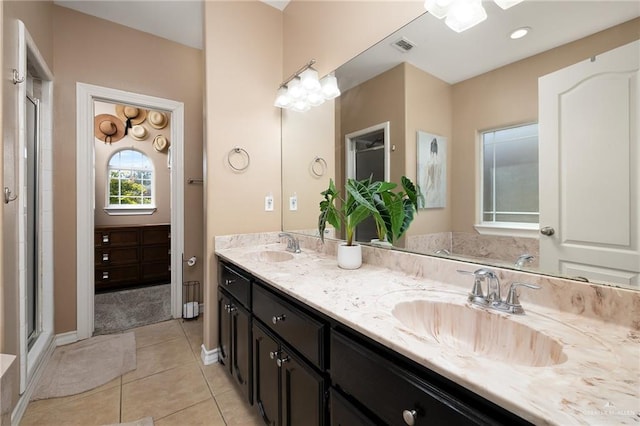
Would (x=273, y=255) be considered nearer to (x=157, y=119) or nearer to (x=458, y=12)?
(x=458, y=12)

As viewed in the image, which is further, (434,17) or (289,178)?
(289,178)

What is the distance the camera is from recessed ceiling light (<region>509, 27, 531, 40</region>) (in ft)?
3.11

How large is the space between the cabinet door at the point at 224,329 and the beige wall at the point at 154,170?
121 inches

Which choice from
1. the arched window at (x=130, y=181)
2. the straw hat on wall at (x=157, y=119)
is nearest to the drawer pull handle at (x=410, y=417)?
the straw hat on wall at (x=157, y=119)

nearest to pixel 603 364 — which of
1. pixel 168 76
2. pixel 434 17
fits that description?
pixel 434 17

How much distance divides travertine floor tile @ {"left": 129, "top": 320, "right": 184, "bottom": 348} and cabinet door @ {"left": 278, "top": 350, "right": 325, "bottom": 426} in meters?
1.74

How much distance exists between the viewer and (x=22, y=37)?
144 centimetres

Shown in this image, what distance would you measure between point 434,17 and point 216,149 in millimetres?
1505

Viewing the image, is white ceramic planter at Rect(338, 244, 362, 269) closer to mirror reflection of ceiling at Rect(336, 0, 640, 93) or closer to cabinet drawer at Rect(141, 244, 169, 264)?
mirror reflection of ceiling at Rect(336, 0, 640, 93)

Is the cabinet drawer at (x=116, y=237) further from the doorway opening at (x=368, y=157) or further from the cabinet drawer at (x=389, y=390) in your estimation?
the cabinet drawer at (x=389, y=390)

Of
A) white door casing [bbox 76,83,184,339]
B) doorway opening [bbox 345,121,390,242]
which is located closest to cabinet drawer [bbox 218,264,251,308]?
doorway opening [bbox 345,121,390,242]

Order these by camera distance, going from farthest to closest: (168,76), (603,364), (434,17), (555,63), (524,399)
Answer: (168,76) → (434,17) → (555,63) → (603,364) → (524,399)

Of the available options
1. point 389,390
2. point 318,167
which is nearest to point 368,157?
point 318,167

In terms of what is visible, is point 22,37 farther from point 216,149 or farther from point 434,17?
point 434,17
